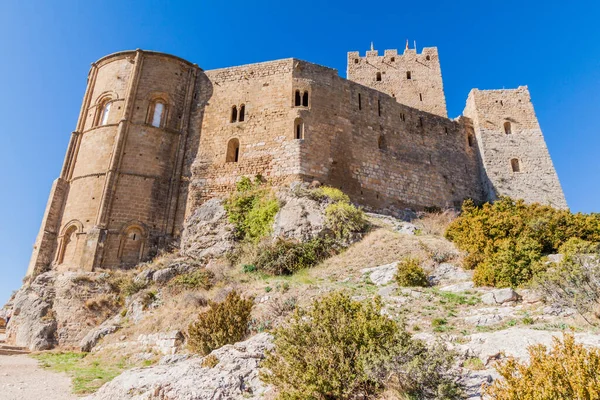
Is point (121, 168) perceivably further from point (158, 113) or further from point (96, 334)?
point (96, 334)

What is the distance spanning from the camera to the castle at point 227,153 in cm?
1827

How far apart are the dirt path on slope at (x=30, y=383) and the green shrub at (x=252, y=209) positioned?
321 inches

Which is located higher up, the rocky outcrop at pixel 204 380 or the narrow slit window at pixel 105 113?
the narrow slit window at pixel 105 113

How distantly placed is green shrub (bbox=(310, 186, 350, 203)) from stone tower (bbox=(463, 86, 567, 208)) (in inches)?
413

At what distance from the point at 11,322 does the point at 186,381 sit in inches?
556

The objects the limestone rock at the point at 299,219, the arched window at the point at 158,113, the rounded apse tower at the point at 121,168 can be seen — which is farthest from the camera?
the arched window at the point at 158,113

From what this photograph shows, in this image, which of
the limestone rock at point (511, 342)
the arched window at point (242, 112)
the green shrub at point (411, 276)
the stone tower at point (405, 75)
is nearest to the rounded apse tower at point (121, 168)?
the arched window at point (242, 112)

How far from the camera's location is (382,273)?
38.8 ft

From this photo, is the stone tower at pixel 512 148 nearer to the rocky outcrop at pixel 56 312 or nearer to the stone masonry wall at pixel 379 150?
the stone masonry wall at pixel 379 150

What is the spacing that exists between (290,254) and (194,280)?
3.50 meters

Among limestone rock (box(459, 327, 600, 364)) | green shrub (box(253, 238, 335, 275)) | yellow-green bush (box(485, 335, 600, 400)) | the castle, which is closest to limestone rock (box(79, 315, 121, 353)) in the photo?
the castle

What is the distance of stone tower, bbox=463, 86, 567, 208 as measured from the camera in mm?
22719

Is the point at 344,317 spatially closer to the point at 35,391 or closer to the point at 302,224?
the point at 35,391

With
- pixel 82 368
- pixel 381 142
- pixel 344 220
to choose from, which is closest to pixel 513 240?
pixel 344 220
